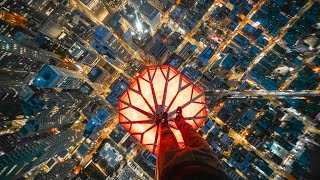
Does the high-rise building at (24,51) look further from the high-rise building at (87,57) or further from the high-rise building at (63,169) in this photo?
the high-rise building at (63,169)

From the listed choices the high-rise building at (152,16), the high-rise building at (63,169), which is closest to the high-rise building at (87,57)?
the high-rise building at (152,16)

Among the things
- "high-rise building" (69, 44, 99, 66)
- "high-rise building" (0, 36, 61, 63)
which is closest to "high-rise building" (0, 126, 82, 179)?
"high-rise building" (69, 44, 99, 66)

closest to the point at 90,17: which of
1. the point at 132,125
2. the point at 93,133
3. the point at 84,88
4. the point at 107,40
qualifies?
the point at 107,40

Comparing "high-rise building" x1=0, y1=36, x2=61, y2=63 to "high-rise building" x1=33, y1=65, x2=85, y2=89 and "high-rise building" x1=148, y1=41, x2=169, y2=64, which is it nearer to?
"high-rise building" x1=33, y1=65, x2=85, y2=89

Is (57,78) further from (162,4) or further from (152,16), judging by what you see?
(162,4)

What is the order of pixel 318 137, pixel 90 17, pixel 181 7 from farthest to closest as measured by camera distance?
1. pixel 90 17
2. pixel 181 7
3. pixel 318 137

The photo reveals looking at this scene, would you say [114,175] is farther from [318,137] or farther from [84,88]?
[84,88]
